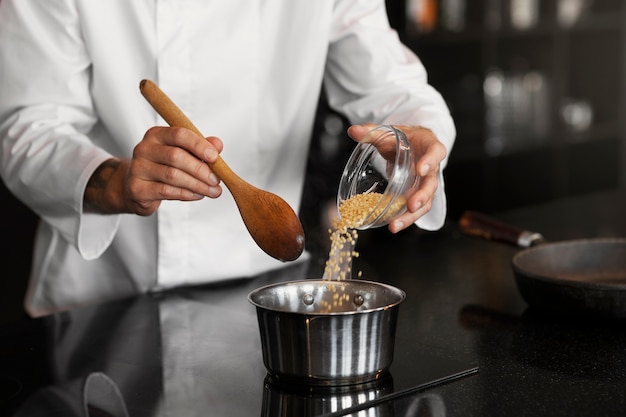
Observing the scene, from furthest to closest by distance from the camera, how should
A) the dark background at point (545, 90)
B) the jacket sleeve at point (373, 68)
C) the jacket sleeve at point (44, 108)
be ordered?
the dark background at point (545, 90) → the jacket sleeve at point (373, 68) → the jacket sleeve at point (44, 108)

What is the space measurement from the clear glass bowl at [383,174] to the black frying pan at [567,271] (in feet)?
0.87

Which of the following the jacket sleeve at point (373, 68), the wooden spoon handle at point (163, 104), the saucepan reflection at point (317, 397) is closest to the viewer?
the saucepan reflection at point (317, 397)

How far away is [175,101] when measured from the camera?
5.76 ft

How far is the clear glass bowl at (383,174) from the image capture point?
1.28 meters

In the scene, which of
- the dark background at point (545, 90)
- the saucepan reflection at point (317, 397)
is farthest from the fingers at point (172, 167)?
the dark background at point (545, 90)

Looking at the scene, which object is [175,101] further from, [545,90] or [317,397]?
[545,90]

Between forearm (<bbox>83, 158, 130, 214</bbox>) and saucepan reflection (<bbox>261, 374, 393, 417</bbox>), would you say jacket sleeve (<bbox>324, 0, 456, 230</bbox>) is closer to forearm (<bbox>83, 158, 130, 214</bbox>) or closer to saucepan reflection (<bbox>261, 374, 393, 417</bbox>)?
forearm (<bbox>83, 158, 130, 214</bbox>)

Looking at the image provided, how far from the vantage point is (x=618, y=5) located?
4.46 meters

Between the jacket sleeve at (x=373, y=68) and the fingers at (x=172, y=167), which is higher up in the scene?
the jacket sleeve at (x=373, y=68)

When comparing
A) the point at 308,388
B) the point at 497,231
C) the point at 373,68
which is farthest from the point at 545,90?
the point at 308,388

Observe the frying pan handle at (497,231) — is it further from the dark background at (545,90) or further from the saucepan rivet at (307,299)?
the dark background at (545,90)

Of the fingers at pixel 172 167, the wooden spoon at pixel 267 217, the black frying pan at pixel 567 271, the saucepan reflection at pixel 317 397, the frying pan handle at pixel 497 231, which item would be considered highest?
the fingers at pixel 172 167

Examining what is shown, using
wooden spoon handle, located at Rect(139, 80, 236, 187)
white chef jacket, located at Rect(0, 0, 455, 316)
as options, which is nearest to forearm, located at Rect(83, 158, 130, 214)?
white chef jacket, located at Rect(0, 0, 455, 316)

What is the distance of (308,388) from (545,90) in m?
3.53
